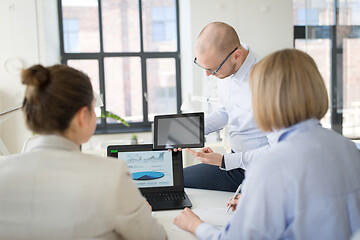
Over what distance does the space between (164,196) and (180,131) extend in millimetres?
313

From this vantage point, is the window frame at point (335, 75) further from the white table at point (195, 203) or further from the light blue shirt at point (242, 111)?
the white table at point (195, 203)

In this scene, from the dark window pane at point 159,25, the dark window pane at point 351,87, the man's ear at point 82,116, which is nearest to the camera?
the man's ear at point 82,116

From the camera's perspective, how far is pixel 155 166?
1671 millimetres

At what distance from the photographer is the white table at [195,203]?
123 centimetres

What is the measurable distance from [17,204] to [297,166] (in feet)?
2.34

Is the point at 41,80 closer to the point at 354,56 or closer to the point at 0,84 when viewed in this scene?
the point at 0,84

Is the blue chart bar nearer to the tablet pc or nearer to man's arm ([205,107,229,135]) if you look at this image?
the tablet pc

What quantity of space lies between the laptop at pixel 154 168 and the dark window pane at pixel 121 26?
3352 millimetres

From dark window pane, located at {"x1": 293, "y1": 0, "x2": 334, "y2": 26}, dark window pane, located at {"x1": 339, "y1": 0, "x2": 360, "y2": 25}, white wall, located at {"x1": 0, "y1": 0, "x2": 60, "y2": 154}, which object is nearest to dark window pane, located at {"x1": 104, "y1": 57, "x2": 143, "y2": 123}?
white wall, located at {"x1": 0, "y1": 0, "x2": 60, "y2": 154}

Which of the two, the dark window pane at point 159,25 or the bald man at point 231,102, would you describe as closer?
the bald man at point 231,102

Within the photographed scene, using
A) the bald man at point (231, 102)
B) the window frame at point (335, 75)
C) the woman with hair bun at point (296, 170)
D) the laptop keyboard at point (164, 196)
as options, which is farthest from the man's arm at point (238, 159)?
the window frame at point (335, 75)

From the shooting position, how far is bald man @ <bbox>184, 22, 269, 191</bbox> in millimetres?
1802

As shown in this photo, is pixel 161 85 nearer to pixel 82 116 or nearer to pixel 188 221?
pixel 188 221

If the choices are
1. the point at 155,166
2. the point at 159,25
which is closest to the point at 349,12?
the point at 159,25
